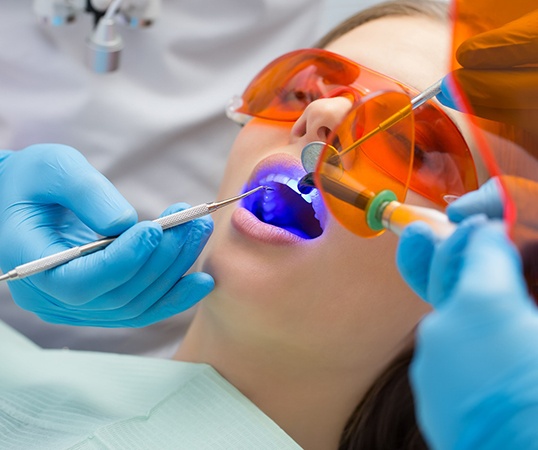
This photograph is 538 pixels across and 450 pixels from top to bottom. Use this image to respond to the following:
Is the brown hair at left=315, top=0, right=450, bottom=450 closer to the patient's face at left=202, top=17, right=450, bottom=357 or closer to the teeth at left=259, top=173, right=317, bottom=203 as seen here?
the patient's face at left=202, top=17, right=450, bottom=357

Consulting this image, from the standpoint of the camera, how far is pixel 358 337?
1.28 metres

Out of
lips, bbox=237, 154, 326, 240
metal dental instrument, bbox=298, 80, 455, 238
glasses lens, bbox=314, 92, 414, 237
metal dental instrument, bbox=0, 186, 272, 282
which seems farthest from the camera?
lips, bbox=237, 154, 326, 240

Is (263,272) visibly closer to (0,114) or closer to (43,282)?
(43,282)

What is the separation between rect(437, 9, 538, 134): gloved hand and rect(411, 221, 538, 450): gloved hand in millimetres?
340

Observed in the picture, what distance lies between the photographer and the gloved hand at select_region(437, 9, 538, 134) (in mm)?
937

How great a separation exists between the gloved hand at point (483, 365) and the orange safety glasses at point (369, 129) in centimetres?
34

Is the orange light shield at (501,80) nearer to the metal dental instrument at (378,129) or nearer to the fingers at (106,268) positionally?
the metal dental instrument at (378,129)

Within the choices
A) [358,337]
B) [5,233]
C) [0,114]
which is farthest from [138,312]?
[0,114]

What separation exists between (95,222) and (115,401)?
1.20 feet

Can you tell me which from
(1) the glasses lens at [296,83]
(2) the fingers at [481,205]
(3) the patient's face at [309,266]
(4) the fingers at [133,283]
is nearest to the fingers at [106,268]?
(4) the fingers at [133,283]

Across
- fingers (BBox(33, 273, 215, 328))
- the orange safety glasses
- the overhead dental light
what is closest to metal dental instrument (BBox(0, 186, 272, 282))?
fingers (BBox(33, 273, 215, 328))

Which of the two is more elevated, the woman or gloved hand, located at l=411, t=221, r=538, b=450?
gloved hand, located at l=411, t=221, r=538, b=450

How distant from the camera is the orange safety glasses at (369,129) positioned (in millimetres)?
1051

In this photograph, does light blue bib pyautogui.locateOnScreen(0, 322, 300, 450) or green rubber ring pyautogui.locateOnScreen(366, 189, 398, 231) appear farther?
light blue bib pyautogui.locateOnScreen(0, 322, 300, 450)
